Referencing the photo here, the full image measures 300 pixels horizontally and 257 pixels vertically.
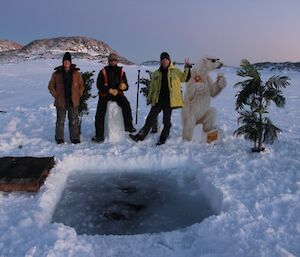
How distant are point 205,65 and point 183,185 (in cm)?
255

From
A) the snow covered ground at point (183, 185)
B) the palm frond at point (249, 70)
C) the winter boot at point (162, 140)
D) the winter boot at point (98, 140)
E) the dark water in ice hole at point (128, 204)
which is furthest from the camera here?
the winter boot at point (98, 140)

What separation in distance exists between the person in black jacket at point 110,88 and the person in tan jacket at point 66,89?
0.41 meters

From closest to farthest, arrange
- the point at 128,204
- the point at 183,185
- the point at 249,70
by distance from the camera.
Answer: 1. the point at 128,204
2. the point at 183,185
3. the point at 249,70

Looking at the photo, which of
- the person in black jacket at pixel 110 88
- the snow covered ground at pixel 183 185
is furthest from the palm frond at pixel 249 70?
the person in black jacket at pixel 110 88

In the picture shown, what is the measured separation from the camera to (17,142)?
8.25 m

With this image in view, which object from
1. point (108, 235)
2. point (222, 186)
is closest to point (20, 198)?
point (108, 235)

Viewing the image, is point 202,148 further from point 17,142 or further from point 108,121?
point 17,142

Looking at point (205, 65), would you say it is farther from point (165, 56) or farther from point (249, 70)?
point (249, 70)

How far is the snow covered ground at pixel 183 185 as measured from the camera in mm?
4348

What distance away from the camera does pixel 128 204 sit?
18.8ft

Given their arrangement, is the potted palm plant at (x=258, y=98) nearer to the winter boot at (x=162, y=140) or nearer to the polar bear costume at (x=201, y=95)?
the polar bear costume at (x=201, y=95)

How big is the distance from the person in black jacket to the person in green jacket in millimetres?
545

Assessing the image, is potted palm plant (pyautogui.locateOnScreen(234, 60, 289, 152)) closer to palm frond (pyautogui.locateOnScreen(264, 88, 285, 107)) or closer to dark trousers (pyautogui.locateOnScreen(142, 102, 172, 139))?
palm frond (pyautogui.locateOnScreen(264, 88, 285, 107))

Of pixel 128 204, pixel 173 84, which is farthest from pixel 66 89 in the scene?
pixel 128 204
